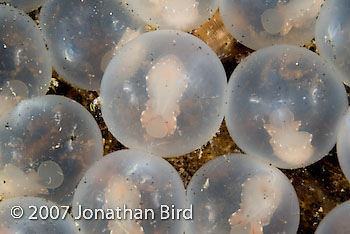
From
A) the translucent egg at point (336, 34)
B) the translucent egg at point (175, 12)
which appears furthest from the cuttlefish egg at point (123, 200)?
the translucent egg at point (336, 34)

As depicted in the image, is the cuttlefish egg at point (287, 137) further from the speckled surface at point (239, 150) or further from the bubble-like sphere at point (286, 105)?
the speckled surface at point (239, 150)

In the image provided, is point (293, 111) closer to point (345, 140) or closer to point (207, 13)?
point (345, 140)

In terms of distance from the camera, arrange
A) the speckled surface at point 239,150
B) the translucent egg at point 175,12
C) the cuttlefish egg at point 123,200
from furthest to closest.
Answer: the speckled surface at point 239,150
the translucent egg at point 175,12
the cuttlefish egg at point 123,200

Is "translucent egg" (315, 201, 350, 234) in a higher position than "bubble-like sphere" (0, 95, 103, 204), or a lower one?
lower

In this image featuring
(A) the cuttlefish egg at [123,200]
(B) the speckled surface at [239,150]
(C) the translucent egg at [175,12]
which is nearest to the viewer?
(A) the cuttlefish egg at [123,200]

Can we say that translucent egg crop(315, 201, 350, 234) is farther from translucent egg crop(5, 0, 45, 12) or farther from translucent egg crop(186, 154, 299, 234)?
translucent egg crop(5, 0, 45, 12)

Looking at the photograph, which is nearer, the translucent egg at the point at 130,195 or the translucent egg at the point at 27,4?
the translucent egg at the point at 130,195

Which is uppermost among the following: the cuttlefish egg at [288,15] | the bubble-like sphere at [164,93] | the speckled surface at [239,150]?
the cuttlefish egg at [288,15]

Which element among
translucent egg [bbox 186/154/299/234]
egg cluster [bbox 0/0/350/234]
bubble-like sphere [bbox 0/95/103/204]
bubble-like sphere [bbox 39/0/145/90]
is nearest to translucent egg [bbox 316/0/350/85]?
egg cluster [bbox 0/0/350/234]
